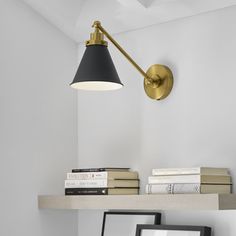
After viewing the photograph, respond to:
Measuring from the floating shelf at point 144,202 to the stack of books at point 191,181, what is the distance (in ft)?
0.13

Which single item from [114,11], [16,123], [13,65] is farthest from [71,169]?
[114,11]

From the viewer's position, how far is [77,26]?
8.18 feet

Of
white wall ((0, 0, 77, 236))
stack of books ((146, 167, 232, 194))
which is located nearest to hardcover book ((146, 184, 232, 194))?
stack of books ((146, 167, 232, 194))

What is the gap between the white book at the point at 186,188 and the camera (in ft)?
6.43

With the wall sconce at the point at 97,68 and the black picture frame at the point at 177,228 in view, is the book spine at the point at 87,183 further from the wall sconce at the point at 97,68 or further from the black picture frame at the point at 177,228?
the wall sconce at the point at 97,68

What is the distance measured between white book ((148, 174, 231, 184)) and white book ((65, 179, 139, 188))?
18 centimetres

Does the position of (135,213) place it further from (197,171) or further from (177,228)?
(197,171)

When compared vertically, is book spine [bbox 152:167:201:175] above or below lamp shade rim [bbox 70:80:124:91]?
below

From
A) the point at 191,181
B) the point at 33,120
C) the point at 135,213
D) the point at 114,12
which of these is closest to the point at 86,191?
the point at 135,213

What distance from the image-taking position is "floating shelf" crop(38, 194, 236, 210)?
1890 millimetres

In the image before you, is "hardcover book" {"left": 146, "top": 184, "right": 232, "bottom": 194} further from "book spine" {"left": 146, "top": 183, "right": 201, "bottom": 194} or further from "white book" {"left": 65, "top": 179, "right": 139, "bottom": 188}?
"white book" {"left": 65, "top": 179, "right": 139, "bottom": 188}

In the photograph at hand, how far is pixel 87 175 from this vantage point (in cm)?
226

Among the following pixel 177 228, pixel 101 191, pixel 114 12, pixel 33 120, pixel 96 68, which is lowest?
pixel 177 228

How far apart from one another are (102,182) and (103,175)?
0.03m
